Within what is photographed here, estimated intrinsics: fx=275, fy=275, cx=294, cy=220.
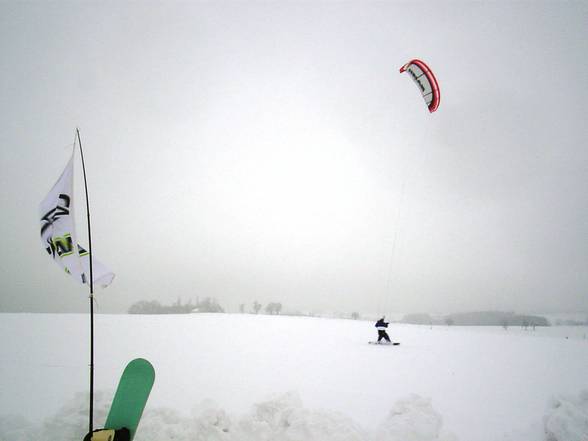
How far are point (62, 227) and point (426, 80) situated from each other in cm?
996

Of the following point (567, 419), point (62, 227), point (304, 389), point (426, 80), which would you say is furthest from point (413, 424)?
point (426, 80)

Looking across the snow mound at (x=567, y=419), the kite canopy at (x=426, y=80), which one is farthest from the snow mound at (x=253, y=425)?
the kite canopy at (x=426, y=80)

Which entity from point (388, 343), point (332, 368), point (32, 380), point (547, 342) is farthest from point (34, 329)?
point (547, 342)

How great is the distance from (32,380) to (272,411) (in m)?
5.67

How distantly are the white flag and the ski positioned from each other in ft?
6.14

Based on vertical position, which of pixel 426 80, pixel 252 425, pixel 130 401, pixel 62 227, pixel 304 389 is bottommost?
pixel 252 425

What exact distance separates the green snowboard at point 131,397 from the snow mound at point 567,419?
22.6 feet

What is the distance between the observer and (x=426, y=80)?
8609 millimetres

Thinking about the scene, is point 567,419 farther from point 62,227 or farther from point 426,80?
point 62,227

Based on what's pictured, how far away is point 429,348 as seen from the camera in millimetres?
9641

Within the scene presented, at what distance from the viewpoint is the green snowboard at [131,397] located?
4512 mm

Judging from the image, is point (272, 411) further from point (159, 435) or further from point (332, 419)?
point (159, 435)

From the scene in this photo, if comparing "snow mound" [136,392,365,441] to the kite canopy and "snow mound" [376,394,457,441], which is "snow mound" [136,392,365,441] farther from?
the kite canopy

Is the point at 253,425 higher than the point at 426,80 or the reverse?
the reverse
